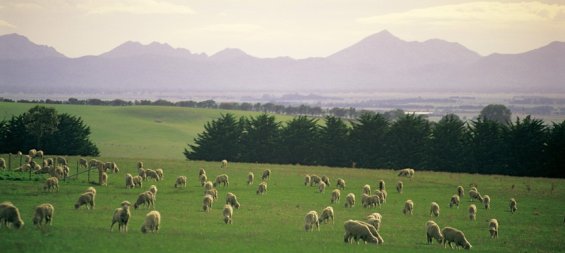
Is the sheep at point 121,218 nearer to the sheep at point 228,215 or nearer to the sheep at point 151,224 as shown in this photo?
the sheep at point 151,224

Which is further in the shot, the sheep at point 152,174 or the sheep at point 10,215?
the sheep at point 152,174

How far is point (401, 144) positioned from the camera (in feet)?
291

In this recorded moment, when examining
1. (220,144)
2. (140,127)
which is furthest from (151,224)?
(140,127)

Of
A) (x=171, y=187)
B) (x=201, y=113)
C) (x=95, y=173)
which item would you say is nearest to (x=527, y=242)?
(x=171, y=187)

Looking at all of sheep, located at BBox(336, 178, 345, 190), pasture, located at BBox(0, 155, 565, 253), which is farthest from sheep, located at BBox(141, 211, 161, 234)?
sheep, located at BBox(336, 178, 345, 190)

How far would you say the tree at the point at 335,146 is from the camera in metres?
91.4

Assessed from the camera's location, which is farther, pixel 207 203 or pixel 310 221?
pixel 207 203

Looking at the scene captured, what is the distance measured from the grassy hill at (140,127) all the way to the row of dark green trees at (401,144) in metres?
18.0

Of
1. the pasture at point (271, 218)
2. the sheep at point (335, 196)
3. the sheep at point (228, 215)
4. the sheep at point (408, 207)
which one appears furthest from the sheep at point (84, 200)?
the sheep at point (408, 207)

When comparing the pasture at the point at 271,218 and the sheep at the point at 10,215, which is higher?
the sheep at the point at 10,215

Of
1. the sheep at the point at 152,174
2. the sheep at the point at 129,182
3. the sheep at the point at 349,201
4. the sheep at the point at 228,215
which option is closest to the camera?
the sheep at the point at 228,215

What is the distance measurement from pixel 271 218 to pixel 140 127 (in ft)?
372

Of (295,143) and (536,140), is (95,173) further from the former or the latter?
(536,140)

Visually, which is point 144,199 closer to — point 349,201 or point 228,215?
point 228,215
